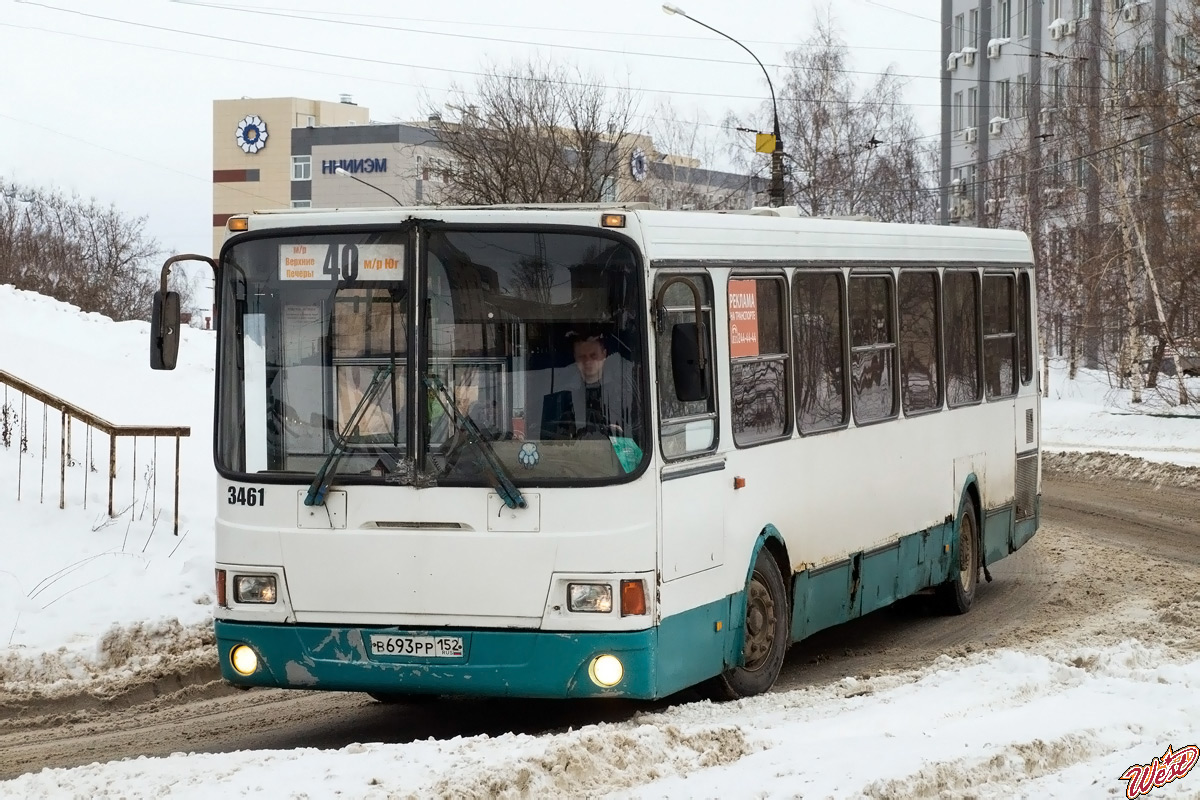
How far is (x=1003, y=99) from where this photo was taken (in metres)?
62.1

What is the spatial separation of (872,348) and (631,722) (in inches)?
157

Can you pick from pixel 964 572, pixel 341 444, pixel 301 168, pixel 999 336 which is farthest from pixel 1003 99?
pixel 301 168

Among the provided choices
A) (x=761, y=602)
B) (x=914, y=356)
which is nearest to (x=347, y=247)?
(x=761, y=602)

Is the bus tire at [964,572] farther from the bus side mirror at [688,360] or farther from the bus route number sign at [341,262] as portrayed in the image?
the bus route number sign at [341,262]

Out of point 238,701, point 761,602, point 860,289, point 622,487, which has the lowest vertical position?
point 238,701

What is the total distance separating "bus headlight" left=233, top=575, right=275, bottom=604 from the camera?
7.79 m

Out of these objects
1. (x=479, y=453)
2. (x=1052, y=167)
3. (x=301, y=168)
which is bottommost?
(x=479, y=453)

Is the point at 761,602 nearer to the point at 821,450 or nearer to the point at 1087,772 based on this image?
the point at 821,450

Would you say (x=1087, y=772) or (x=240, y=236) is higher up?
(x=240, y=236)

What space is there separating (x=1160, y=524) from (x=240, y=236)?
40.6ft

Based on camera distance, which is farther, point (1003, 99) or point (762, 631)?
point (1003, 99)

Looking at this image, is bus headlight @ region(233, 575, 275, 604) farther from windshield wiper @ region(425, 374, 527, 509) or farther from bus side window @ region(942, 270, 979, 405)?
bus side window @ region(942, 270, 979, 405)

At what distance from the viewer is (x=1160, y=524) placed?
17516 millimetres

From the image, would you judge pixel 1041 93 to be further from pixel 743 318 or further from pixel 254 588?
pixel 254 588
